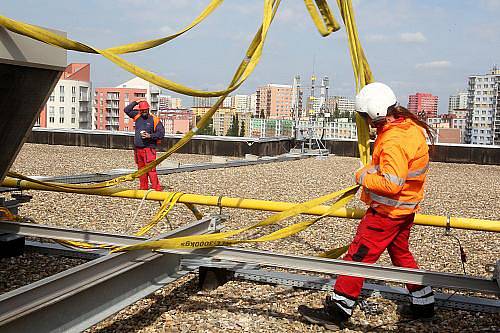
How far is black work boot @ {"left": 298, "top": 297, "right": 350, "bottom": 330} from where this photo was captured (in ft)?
13.9

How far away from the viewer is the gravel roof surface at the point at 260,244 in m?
4.39

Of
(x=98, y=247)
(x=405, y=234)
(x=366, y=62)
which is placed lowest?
(x=98, y=247)

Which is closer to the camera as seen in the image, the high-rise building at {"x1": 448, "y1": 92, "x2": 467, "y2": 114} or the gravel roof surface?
the gravel roof surface

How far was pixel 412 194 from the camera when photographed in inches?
162

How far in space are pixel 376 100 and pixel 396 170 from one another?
0.57 m

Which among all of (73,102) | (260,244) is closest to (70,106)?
(73,102)

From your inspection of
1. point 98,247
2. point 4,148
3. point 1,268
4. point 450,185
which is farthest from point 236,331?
point 450,185

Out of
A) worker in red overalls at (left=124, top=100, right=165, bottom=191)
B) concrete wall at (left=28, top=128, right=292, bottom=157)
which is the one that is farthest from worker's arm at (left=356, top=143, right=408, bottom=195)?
concrete wall at (left=28, top=128, right=292, bottom=157)

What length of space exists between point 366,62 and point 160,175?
9.69 meters

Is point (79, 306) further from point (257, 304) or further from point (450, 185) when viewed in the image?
point (450, 185)

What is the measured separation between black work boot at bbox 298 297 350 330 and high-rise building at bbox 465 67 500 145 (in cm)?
6202

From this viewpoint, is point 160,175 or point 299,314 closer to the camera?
point 299,314

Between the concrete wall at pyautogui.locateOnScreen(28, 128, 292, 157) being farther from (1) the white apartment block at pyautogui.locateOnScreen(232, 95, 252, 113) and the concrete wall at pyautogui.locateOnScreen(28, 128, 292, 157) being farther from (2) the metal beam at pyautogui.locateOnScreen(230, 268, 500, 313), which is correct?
(1) the white apartment block at pyautogui.locateOnScreen(232, 95, 252, 113)

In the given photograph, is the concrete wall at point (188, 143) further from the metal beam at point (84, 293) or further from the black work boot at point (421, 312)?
the metal beam at point (84, 293)
